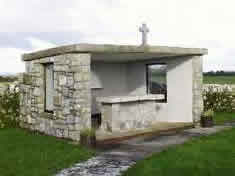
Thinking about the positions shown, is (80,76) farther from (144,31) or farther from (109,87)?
(109,87)

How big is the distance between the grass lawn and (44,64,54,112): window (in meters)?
1.00

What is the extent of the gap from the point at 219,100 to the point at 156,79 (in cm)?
545

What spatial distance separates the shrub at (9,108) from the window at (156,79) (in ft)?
17.0

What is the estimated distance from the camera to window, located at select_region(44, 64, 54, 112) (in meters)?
9.28

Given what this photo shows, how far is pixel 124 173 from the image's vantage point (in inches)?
210

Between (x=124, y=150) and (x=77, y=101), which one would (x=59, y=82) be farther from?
(x=124, y=150)

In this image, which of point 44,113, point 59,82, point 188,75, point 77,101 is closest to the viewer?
point 77,101

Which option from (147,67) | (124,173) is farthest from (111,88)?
(124,173)

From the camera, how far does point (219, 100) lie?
15289 mm


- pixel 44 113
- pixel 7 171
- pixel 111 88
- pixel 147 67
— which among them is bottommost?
pixel 7 171

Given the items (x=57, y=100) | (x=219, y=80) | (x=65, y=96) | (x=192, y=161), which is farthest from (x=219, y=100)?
(x=219, y=80)

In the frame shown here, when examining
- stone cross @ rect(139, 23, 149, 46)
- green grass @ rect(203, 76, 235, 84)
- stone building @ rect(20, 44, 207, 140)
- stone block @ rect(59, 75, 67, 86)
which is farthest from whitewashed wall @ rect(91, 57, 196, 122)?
green grass @ rect(203, 76, 235, 84)

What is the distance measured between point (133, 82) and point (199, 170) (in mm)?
6839

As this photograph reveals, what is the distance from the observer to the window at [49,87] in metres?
9.28
